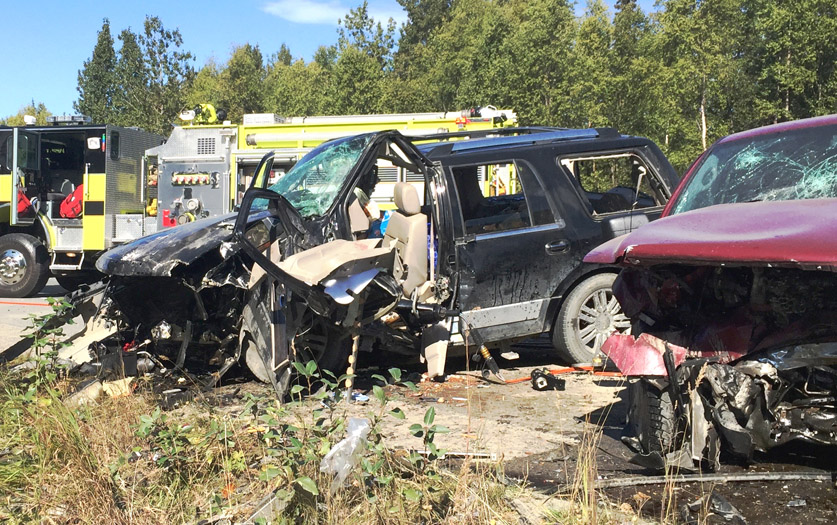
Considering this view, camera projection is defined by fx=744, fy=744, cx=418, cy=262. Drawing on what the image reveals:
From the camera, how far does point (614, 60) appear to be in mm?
29062

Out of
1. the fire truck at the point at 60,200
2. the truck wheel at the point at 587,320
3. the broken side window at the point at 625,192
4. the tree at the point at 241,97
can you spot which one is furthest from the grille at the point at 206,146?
the tree at the point at 241,97

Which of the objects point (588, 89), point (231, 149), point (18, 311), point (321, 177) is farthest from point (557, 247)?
point (588, 89)

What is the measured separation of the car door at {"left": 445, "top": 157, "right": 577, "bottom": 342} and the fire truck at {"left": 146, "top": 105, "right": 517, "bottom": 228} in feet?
20.4

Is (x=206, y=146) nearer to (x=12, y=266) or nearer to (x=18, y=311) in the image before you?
(x=12, y=266)

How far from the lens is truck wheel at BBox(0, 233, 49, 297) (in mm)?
→ 12844

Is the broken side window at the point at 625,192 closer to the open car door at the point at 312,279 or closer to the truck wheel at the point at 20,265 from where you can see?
the open car door at the point at 312,279

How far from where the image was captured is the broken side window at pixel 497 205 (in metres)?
6.21

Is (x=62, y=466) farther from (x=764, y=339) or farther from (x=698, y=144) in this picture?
(x=698, y=144)

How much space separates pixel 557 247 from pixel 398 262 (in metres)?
1.34

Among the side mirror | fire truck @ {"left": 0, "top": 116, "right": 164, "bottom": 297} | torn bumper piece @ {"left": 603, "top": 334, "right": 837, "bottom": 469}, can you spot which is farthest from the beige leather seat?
fire truck @ {"left": 0, "top": 116, "right": 164, "bottom": 297}

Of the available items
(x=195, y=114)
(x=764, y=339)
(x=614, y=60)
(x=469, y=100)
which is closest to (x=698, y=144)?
(x=614, y=60)

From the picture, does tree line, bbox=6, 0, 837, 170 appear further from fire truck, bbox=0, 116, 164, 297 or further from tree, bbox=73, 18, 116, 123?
fire truck, bbox=0, 116, 164, 297

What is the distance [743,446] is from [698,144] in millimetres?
25619

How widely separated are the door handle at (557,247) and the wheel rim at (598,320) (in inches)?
18.4
